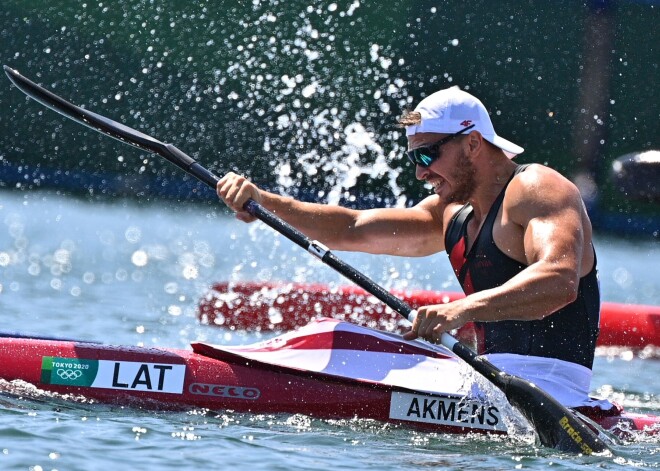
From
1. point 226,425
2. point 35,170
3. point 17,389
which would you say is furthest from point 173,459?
point 35,170

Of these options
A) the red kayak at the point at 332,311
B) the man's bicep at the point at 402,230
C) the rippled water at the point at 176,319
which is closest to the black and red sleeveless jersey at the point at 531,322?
the rippled water at the point at 176,319

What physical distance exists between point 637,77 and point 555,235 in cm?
1861

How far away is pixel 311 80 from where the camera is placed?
2031cm

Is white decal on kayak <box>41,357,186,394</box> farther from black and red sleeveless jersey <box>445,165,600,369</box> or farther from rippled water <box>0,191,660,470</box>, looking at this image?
black and red sleeveless jersey <box>445,165,600,369</box>

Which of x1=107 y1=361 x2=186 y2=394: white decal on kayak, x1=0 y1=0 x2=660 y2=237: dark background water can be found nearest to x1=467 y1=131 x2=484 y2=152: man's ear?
x1=107 y1=361 x2=186 y2=394: white decal on kayak

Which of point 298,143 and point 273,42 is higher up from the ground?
point 273,42

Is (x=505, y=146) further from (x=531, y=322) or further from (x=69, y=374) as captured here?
(x=69, y=374)

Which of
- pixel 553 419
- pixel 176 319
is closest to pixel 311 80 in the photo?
pixel 176 319

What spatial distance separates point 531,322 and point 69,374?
1.77m

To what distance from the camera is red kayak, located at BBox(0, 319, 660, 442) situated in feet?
14.6

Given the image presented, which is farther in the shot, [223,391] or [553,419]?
[223,391]

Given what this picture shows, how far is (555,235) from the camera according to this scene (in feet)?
13.5

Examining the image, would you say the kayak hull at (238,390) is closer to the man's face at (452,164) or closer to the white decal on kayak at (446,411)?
the white decal on kayak at (446,411)

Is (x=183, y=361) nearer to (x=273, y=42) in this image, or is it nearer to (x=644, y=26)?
(x=273, y=42)
